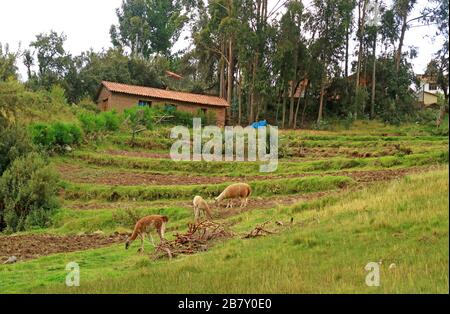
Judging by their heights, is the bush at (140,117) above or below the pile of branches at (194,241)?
above

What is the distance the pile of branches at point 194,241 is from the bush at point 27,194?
30.7 ft

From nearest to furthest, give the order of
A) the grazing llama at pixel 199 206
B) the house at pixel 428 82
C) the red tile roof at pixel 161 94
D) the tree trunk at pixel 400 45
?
the grazing llama at pixel 199 206, the house at pixel 428 82, the red tile roof at pixel 161 94, the tree trunk at pixel 400 45

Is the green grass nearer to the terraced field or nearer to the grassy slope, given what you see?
the terraced field

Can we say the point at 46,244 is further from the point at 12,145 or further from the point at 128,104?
the point at 128,104

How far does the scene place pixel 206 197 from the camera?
22484 millimetres

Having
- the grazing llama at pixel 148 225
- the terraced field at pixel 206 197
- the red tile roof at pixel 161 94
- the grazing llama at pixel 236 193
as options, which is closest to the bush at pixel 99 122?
the terraced field at pixel 206 197

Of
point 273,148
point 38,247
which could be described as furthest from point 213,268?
point 273,148

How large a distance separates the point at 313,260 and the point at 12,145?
789 inches

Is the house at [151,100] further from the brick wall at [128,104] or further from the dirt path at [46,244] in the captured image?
the dirt path at [46,244]

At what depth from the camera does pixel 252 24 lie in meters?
46.6

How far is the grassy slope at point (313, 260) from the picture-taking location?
8.00 meters

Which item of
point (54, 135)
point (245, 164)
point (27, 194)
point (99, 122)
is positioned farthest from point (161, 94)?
point (27, 194)

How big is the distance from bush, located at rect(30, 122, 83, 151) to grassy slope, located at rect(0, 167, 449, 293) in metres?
18.4

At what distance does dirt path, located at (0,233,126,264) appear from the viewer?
15.0 metres
